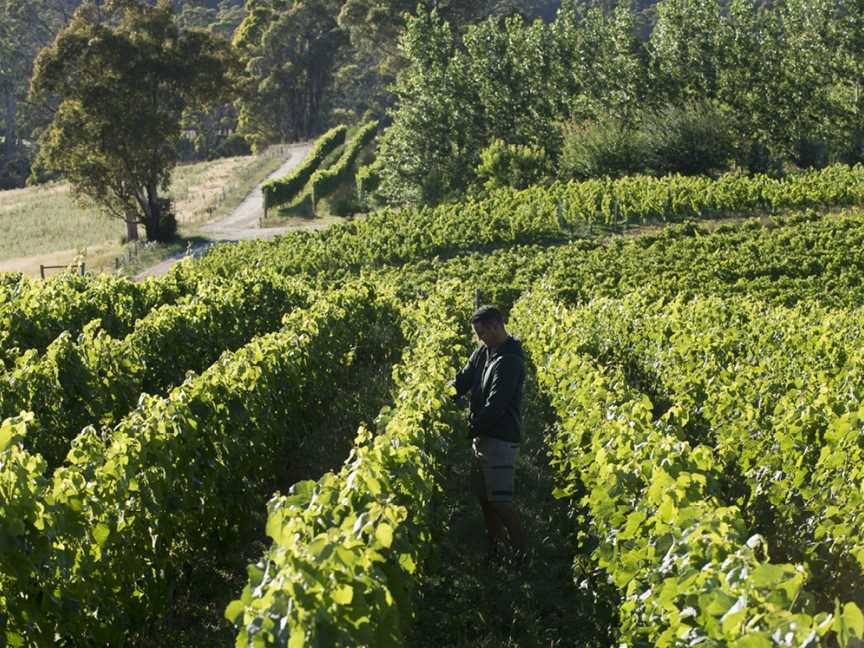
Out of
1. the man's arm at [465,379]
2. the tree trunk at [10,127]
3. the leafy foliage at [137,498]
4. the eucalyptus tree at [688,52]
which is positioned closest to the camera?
the leafy foliage at [137,498]

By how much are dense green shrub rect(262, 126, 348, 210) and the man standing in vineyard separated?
123 ft

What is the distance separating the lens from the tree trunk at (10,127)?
76.4 m

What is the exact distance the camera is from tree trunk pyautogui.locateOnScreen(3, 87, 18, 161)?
76375 mm

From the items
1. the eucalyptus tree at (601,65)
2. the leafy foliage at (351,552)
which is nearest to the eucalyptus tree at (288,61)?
the eucalyptus tree at (601,65)

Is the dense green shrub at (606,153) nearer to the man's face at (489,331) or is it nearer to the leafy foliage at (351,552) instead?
the man's face at (489,331)

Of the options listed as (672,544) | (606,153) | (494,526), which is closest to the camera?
(672,544)

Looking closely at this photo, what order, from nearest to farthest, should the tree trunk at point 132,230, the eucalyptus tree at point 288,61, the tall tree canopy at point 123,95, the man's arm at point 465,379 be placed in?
the man's arm at point 465,379
the tall tree canopy at point 123,95
the tree trunk at point 132,230
the eucalyptus tree at point 288,61

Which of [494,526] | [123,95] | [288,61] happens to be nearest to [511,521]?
[494,526]

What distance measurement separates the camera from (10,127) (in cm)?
7850

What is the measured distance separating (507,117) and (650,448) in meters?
33.0

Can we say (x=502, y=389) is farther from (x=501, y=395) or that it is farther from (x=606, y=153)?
(x=606, y=153)

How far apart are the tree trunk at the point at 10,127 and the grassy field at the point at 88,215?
12.1 metres

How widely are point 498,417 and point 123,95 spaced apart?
104 feet

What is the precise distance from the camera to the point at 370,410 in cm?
1045
